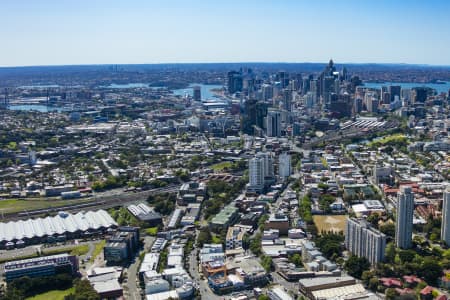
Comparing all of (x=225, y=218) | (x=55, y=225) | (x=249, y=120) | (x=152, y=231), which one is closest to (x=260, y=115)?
(x=249, y=120)

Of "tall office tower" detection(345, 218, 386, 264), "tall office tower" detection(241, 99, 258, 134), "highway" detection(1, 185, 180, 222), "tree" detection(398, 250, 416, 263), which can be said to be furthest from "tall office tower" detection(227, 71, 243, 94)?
"tree" detection(398, 250, 416, 263)

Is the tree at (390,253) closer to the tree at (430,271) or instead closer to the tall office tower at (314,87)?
the tree at (430,271)

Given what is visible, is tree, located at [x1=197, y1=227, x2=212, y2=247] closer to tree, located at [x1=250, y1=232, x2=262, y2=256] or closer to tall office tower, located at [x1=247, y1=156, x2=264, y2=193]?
tree, located at [x1=250, y1=232, x2=262, y2=256]

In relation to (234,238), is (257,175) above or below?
above

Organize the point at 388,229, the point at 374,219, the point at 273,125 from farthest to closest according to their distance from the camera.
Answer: the point at 273,125 → the point at 374,219 → the point at 388,229

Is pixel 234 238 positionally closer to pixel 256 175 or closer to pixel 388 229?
pixel 388 229

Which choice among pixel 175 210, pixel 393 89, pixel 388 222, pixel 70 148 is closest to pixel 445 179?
pixel 388 222
